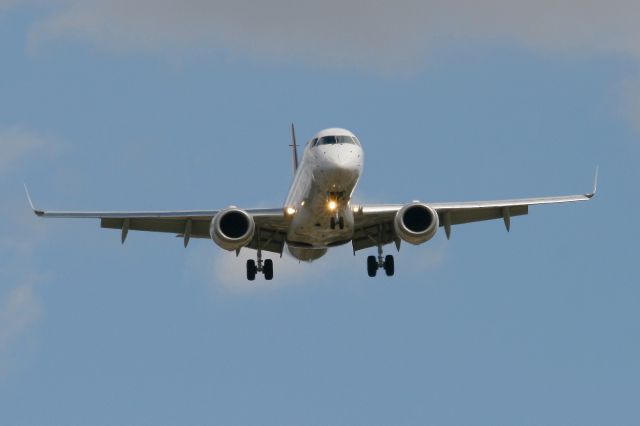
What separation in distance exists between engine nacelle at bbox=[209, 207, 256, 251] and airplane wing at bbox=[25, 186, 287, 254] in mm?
Answer: 772

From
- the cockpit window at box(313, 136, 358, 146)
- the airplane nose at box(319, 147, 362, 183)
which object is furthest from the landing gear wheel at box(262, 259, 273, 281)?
the airplane nose at box(319, 147, 362, 183)

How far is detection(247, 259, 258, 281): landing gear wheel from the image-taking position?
5328 cm

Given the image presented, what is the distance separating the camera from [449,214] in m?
52.1

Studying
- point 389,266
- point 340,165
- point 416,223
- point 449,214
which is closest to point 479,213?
point 449,214

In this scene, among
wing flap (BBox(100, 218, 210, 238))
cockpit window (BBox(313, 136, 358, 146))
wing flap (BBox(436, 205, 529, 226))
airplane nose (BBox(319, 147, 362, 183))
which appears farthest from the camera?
wing flap (BBox(436, 205, 529, 226))

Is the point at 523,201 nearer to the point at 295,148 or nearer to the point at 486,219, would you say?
the point at 486,219

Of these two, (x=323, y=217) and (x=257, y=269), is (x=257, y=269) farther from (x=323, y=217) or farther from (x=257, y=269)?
(x=323, y=217)

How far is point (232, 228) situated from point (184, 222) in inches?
161

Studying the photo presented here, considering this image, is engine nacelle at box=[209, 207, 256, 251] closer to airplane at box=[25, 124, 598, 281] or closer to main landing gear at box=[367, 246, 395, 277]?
airplane at box=[25, 124, 598, 281]

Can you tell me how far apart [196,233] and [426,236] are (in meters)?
8.87

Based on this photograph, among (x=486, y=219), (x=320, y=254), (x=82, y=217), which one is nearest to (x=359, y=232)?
(x=320, y=254)

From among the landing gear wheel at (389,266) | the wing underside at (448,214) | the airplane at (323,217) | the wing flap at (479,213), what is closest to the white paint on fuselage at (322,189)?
→ the airplane at (323,217)

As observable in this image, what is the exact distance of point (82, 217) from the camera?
1976 inches

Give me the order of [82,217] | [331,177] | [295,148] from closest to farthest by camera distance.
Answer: [331,177]
[82,217]
[295,148]
